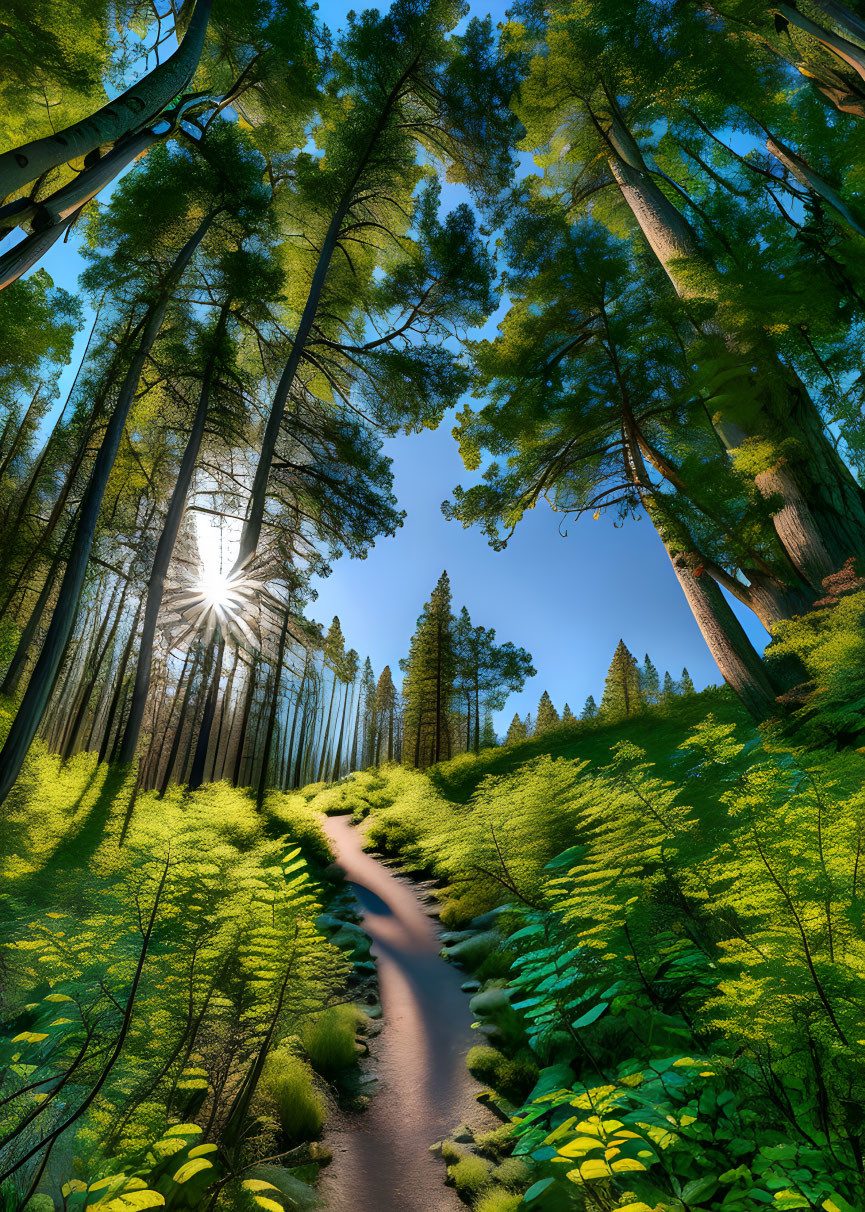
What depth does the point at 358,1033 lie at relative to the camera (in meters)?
3.46

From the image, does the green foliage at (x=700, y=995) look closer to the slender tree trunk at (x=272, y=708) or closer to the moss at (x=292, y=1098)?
the moss at (x=292, y=1098)

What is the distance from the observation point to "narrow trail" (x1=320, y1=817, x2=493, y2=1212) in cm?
202

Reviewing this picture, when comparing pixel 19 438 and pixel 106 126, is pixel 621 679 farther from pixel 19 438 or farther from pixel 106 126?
pixel 106 126

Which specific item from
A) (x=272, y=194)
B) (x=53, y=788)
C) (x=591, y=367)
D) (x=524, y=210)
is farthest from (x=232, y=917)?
(x=524, y=210)

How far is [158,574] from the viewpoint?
17.5 ft

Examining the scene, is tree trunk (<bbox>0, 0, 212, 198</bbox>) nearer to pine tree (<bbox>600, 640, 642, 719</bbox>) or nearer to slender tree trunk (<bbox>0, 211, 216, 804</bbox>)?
slender tree trunk (<bbox>0, 211, 216, 804</bbox>)

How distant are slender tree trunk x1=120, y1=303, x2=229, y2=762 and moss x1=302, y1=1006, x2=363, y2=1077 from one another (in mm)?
3664

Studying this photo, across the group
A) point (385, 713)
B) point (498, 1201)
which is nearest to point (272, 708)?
point (498, 1201)

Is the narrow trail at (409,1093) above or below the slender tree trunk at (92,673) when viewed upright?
below

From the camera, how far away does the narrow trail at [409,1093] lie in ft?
6.63

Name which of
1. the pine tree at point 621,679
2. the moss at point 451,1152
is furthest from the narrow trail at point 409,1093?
the pine tree at point 621,679

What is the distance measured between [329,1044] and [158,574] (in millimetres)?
4915

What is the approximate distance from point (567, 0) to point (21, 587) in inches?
526

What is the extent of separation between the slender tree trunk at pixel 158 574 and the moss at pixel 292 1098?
3.84m
